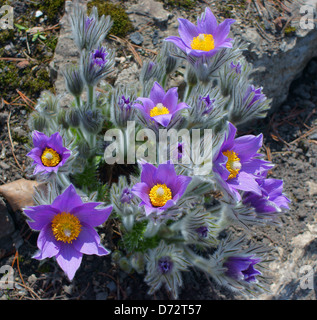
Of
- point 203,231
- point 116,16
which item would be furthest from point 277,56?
point 203,231

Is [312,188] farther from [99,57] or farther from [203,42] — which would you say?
[99,57]

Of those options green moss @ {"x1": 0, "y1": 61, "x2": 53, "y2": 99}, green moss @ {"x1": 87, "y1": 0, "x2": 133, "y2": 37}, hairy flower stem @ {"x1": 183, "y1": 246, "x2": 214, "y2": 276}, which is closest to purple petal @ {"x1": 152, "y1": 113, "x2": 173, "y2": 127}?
hairy flower stem @ {"x1": 183, "y1": 246, "x2": 214, "y2": 276}

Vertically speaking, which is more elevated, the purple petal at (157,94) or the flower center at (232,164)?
the purple petal at (157,94)

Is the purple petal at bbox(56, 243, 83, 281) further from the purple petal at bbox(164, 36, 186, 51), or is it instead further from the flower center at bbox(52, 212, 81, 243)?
the purple petal at bbox(164, 36, 186, 51)

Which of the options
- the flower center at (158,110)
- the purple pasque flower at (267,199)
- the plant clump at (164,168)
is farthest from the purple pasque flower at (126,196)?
the purple pasque flower at (267,199)

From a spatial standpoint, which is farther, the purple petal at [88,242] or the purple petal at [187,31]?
the purple petal at [187,31]

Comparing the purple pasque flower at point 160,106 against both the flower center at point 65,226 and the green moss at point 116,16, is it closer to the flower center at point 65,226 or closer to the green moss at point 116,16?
the flower center at point 65,226
